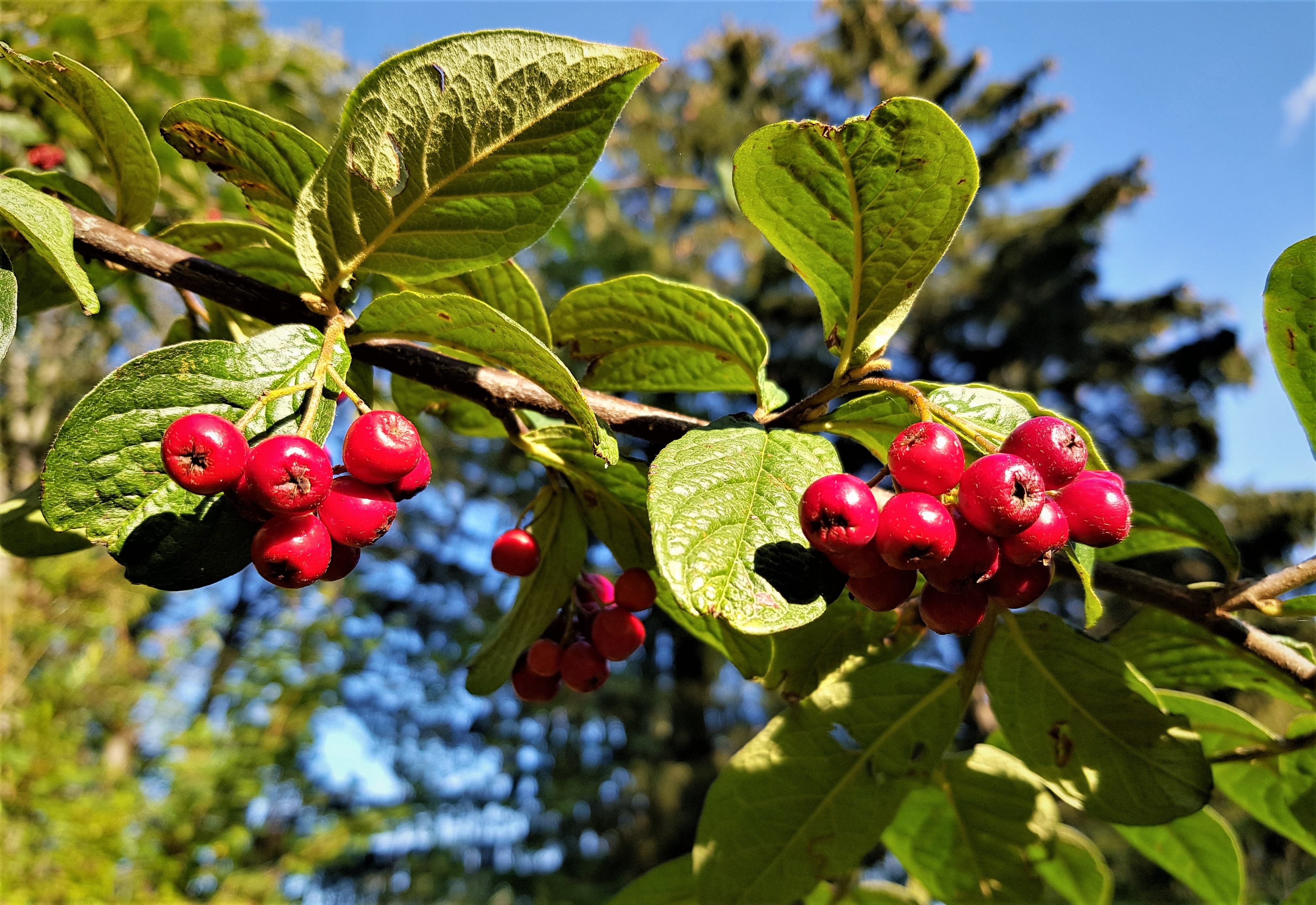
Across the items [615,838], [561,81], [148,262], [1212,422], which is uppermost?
[1212,422]

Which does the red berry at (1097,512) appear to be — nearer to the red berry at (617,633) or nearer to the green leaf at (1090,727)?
the green leaf at (1090,727)

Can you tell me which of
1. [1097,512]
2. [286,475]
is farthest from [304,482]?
[1097,512]

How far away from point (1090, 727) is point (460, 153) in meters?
1.24

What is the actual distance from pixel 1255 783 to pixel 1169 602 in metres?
0.55

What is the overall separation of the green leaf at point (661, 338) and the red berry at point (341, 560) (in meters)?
0.45

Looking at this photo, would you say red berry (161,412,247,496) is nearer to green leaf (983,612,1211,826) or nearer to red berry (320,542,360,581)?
red berry (320,542,360,581)

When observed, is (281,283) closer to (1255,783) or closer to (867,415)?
(867,415)

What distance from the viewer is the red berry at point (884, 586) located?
35.5 inches

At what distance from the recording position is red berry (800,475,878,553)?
0.81m

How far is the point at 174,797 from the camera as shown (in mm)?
5270

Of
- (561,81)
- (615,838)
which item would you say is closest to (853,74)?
(615,838)

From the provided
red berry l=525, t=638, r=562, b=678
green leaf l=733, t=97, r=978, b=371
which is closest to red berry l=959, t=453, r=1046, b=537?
green leaf l=733, t=97, r=978, b=371

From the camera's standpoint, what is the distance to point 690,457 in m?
0.84

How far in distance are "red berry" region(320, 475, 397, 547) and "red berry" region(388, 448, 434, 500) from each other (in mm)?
28
